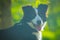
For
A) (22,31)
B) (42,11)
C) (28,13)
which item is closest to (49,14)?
(42,11)

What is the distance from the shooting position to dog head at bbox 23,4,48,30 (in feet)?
7.51

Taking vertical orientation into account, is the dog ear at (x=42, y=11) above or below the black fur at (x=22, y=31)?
above

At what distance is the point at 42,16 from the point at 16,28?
1.00ft

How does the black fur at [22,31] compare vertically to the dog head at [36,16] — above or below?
below

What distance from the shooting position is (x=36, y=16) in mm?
2293

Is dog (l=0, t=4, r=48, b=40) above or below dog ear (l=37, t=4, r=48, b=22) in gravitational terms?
below

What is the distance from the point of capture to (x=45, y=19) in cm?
229

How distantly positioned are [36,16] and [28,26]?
0.45 feet

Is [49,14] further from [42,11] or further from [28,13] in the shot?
[28,13]

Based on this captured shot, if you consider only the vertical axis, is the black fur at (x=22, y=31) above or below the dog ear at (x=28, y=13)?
below

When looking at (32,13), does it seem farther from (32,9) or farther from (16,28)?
(16,28)

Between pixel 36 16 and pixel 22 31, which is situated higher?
pixel 36 16

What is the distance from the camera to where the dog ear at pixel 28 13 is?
2289 millimetres

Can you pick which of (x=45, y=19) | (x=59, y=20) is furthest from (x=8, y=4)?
(x=59, y=20)
